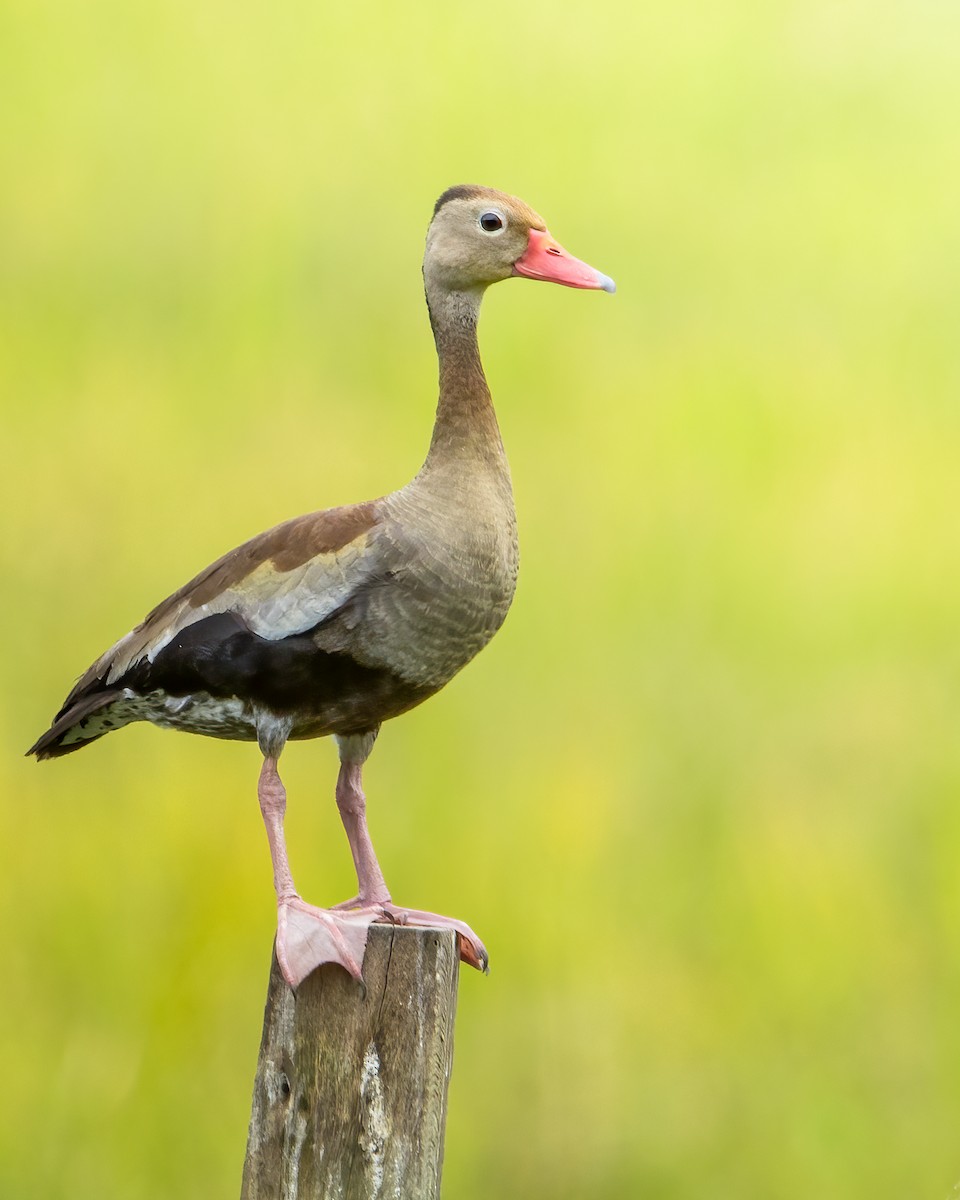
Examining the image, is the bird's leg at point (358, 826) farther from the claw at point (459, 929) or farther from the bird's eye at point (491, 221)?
the bird's eye at point (491, 221)

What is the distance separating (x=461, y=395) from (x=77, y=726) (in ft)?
2.10

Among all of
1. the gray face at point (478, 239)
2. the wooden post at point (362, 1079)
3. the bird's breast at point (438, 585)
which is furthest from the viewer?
the gray face at point (478, 239)

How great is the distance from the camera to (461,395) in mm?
1698

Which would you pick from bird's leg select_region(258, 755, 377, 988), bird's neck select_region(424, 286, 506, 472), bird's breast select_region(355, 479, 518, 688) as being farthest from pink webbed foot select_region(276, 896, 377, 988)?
bird's neck select_region(424, 286, 506, 472)

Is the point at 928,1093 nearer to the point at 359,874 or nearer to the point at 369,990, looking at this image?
the point at 359,874

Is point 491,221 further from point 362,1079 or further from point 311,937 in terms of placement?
point 362,1079

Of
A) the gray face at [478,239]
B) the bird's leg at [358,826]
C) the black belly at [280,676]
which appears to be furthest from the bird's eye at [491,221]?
the bird's leg at [358,826]

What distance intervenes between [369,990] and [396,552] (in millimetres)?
473

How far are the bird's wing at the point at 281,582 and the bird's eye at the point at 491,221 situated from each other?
1.22 feet

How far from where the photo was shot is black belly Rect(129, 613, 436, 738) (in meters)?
1.59

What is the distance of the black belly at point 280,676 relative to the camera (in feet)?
5.23

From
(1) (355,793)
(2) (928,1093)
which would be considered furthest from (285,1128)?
(2) (928,1093)

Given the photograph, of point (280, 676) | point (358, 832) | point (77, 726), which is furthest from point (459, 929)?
point (77, 726)

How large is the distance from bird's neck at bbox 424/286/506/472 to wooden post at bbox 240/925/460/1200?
21.8 inches
